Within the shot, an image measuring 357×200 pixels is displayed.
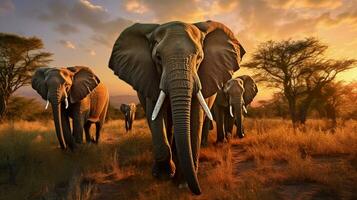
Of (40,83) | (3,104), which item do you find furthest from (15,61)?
(40,83)

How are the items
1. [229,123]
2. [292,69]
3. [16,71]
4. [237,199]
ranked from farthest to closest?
[16,71]
[292,69]
[229,123]
[237,199]

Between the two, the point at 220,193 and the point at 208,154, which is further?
the point at 208,154

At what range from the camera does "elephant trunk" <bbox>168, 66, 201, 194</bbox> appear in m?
3.87

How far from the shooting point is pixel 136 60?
521 cm

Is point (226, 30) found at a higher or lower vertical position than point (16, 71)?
lower

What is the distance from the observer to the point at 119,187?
18.0 feet

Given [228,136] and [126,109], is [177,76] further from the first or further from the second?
[126,109]

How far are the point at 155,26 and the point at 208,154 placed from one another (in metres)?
3.44

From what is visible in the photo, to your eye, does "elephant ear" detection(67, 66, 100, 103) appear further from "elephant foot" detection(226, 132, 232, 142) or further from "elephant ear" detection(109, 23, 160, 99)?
"elephant foot" detection(226, 132, 232, 142)

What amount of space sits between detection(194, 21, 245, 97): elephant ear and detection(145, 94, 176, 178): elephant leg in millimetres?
762

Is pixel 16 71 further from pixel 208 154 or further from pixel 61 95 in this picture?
pixel 208 154

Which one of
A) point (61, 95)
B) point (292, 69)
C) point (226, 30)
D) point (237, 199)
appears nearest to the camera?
point (237, 199)

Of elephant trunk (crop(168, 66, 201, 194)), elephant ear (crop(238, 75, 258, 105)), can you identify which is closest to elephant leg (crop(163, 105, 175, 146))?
elephant trunk (crop(168, 66, 201, 194))

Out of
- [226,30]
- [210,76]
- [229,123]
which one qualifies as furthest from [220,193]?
[229,123]
